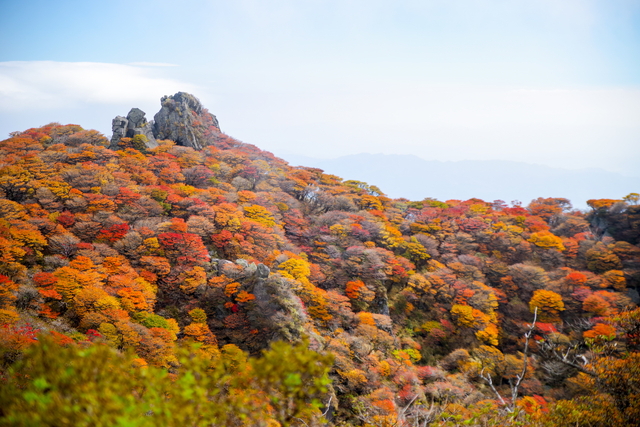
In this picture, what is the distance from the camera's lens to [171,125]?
150 ft

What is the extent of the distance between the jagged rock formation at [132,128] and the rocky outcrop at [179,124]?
189cm

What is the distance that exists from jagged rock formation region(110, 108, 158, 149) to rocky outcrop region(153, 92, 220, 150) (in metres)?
1.89

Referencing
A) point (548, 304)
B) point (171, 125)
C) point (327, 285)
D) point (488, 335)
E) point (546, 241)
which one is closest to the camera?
point (488, 335)

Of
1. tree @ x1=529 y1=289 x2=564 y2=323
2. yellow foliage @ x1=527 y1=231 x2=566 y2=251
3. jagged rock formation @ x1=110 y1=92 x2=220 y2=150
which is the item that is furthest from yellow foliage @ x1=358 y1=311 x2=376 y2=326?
jagged rock formation @ x1=110 y1=92 x2=220 y2=150

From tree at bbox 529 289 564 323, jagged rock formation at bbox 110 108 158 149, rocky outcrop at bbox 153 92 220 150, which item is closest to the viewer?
tree at bbox 529 289 564 323

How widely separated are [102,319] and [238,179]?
26.4 metres

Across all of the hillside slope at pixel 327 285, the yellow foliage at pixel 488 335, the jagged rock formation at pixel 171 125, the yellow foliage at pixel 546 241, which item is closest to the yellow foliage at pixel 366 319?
the hillside slope at pixel 327 285

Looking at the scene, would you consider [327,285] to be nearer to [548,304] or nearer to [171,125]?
[548,304]

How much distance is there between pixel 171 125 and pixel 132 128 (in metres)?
5.50

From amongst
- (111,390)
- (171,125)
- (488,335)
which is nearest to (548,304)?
(488,335)

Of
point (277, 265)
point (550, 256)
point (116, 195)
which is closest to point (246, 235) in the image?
point (277, 265)

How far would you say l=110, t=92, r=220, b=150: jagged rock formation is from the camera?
41938 millimetres

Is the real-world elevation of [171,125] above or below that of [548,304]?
above

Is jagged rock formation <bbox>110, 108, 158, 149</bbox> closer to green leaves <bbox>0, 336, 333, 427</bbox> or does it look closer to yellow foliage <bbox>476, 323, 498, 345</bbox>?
green leaves <bbox>0, 336, 333, 427</bbox>
